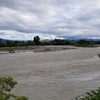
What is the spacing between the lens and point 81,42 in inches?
5369

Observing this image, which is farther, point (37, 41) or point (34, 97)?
point (37, 41)

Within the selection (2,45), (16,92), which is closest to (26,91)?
(16,92)

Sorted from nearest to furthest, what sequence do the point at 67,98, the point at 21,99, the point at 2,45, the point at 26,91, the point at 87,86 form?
1. the point at 21,99
2. the point at 67,98
3. the point at 26,91
4. the point at 87,86
5. the point at 2,45

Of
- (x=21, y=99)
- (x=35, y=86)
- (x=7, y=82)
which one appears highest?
(x=7, y=82)

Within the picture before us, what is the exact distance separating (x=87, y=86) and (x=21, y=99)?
11.1m

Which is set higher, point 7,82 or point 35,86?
point 7,82

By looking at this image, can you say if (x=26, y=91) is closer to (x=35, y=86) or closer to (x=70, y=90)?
(x=35, y=86)

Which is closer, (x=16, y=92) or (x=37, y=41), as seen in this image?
(x=16, y=92)

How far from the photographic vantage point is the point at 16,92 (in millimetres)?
13242

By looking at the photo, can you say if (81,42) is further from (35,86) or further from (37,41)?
(35,86)

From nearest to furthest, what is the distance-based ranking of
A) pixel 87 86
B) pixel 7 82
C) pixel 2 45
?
pixel 7 82, pixel 87 86, pixel 2 45

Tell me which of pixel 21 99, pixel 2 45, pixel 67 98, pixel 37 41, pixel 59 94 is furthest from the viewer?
pixel 37 41

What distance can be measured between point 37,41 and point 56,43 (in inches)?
627

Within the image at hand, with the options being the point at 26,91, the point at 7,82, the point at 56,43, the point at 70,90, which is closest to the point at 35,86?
the point at 26,91
